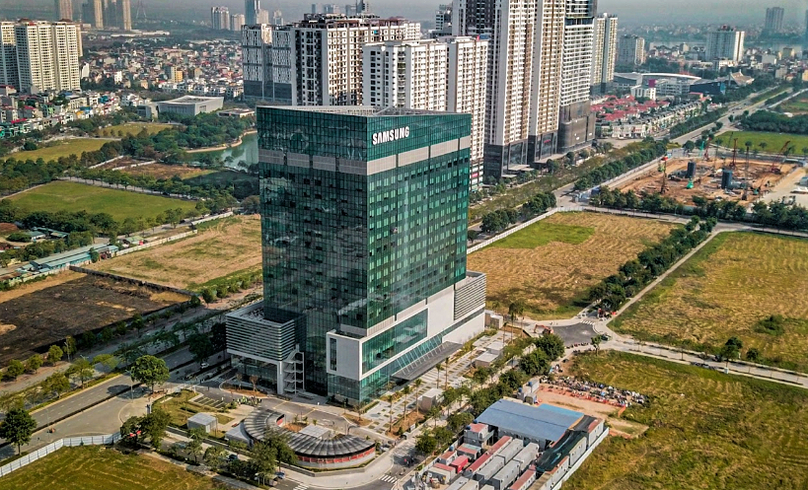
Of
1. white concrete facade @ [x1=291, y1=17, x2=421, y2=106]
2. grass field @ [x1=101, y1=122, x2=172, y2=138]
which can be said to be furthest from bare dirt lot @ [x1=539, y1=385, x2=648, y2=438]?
grass field @ [x1=101, y1=122, x2=172, y2=138]

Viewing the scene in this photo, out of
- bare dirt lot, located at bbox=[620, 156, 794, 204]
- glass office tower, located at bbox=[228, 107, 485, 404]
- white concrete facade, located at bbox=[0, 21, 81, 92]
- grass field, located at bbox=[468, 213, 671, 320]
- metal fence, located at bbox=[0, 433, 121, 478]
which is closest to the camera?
metal fence, located at bbox=[0, 433, 121, 478]

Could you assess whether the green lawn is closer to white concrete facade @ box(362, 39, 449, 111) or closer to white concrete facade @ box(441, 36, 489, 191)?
white concrete facade @ box(441, 36, 489, 191)

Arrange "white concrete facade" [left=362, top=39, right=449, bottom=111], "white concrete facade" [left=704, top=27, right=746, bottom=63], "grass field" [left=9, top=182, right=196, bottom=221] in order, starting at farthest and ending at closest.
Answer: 1. "white concrete facade" [left=704, top=27, right=746, bottom=63]
2. "grass field" [left=9, top=182, right=196, bottom=221]
3. "white concrete facade" [left=362, top=39, right=449, bottom=111]

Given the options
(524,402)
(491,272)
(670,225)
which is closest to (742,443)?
(524,402)

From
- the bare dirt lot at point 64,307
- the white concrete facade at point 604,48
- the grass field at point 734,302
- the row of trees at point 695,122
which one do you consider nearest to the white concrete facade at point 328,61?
the bare dirt lot at point 64,307

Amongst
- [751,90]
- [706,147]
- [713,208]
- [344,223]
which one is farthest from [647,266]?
[751,90]

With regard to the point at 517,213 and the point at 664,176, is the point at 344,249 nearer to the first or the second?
the point at 517,213
